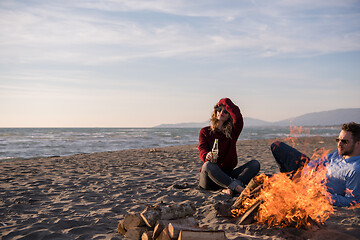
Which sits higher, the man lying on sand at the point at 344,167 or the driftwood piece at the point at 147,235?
the man lying on sand at the point at 344,167

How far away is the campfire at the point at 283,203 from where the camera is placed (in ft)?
11.6

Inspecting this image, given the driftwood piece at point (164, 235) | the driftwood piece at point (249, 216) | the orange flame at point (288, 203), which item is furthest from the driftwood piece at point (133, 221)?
the orange flame at point (288, 203)

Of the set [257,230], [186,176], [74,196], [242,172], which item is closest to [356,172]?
[257,230]

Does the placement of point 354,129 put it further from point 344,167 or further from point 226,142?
point 226,142

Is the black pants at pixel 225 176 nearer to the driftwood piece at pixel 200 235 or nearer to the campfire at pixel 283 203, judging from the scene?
the campfire at pixel 283 203

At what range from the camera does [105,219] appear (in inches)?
169

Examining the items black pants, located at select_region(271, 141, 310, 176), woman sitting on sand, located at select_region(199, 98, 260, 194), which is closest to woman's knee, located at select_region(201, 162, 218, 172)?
woman sitting on sand, located at select_region(199, 98, 260, 194)

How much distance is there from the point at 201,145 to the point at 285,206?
7.17ft

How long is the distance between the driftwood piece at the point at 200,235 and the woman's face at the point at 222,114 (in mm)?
2752

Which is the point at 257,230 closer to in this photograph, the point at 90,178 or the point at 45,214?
the point at 45,214

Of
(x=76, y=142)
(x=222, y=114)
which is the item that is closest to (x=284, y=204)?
(x=222, y=114)

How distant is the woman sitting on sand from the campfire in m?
1.26

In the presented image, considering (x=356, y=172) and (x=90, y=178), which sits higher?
(x=356, y=172)

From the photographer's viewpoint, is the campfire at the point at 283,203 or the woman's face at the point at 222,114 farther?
the woman's face at the point at 222,114
